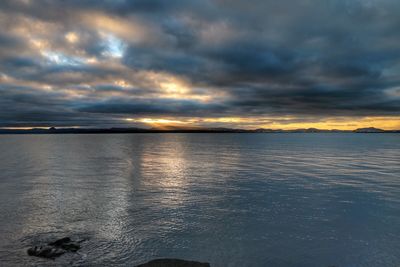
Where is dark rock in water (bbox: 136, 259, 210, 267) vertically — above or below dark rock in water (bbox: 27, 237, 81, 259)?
above

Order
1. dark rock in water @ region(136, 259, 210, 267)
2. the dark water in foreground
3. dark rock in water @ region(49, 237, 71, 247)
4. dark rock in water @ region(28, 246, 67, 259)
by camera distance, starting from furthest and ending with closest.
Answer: dark rock in water @ region(49, 237, 71, 247)
the dark water in foreground
dark rock in water @ region(28, 246, 67, 259)
dark rock in water @ region(136, 259, 210, 267)

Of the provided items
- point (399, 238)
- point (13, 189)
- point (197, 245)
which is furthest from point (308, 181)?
point (13, 189)

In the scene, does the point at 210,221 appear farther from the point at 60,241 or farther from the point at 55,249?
the point at 55,249

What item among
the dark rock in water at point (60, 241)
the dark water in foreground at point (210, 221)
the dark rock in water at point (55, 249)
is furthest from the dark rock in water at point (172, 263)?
the dark rock in water at point (60, 241)

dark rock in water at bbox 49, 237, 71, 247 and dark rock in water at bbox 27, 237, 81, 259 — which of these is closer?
dark rock in water at bbox 27, 237, 81, 259

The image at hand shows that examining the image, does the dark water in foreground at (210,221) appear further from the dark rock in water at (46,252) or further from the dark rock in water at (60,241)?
the dark rock in water at (60,241)

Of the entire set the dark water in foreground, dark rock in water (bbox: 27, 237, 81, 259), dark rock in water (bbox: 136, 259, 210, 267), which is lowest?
the dark water in foreground

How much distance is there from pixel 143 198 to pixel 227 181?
39.8ft

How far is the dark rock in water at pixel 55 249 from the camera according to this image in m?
13.9

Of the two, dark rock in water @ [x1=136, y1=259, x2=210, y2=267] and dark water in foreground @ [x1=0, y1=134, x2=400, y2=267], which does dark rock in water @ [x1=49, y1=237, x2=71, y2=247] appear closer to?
dark water in foreground @ [x1=0, y1=134, x2=400, y2=267]

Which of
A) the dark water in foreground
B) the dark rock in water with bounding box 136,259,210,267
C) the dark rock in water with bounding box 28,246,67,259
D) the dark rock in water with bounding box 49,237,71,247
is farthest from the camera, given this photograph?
the dark rock in water with bounding box 49,237,71,247

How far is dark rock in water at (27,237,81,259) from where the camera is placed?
13.9 m

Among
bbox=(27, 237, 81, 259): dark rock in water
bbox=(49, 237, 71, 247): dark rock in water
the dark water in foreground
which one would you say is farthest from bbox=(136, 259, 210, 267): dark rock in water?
bbox=(49, 237, 71, 247): dark rock in water

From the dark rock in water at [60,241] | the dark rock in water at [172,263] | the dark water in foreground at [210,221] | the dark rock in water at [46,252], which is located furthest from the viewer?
the dark rock in water at [60,241]
